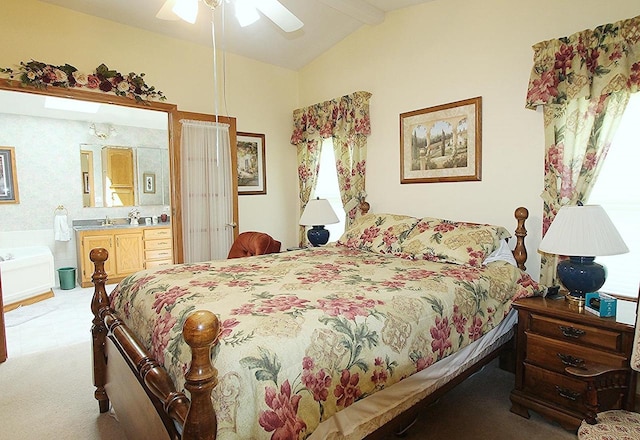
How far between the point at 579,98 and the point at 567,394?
1.77 metres

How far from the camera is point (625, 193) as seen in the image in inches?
87.1

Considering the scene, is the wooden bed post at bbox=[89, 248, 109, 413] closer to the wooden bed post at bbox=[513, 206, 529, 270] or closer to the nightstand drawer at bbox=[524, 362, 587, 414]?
the nightstand drawer at bbox=[524, 362, 587, 414]

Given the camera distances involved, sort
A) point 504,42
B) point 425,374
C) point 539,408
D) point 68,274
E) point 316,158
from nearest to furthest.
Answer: point 425,374 < point 539,408 < point 504,42 < point 316,158 < point 68,274

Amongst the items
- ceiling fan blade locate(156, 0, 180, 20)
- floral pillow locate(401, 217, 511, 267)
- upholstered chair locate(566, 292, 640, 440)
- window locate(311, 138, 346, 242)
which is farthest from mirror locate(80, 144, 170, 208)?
upholstered chair locate(566, 292, 640, 440)

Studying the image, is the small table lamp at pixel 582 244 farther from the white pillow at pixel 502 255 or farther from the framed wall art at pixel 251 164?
the framed wall art at pixel 251 164

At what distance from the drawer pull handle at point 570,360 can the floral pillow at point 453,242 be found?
0.66m

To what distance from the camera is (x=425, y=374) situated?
1687 millimetres

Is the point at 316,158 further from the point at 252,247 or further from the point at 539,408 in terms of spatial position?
the point at 539,408

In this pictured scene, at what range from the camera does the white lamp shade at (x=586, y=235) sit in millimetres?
1802

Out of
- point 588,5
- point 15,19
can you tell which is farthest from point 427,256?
point 15,19

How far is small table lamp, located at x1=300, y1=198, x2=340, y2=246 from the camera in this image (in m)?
3.73

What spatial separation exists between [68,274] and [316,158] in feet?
12.8

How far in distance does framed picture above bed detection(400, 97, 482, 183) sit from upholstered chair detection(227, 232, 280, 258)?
1425mm

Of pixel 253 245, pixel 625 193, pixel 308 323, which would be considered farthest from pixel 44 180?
pixel 625 193
